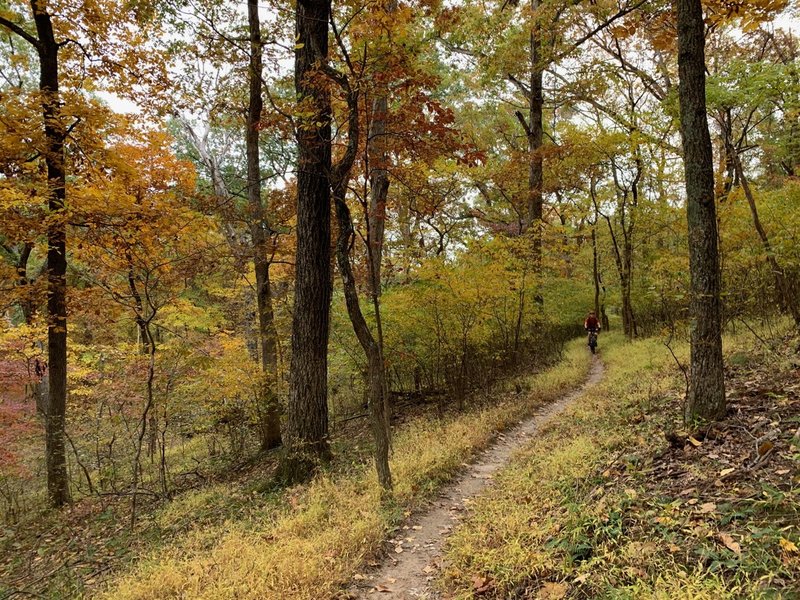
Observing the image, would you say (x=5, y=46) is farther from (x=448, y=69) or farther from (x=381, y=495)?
(x=381, y=495)

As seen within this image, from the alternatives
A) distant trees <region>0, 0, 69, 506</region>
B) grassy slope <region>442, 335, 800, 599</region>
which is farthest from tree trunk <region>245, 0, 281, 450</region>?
grassy slope <region>442, 335, 800, 599</region>

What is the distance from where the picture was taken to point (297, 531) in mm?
4551

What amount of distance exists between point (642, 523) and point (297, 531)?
3296 mm

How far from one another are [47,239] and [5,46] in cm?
1290

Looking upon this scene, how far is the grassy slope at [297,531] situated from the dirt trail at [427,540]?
166 millimetres

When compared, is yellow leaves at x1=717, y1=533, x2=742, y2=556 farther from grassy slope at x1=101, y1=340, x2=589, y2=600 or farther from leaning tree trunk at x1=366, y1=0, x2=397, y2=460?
leaning tree trunk at x1=366, y1=0, x2=397, y2=460

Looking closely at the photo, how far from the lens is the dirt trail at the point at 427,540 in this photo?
3.59 m

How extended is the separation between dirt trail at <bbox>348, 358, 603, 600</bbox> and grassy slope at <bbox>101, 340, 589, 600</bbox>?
6.5 inches

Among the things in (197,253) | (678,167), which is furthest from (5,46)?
(678,167)

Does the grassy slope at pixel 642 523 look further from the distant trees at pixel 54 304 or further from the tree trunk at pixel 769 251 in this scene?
the distant trees at pixel 54 304

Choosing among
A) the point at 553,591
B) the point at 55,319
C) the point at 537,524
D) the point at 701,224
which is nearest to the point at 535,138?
the point at 701,224

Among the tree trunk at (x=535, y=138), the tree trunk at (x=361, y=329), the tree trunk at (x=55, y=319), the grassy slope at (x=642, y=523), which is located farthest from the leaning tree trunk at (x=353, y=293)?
the tree trunk at (x=535, y=138)

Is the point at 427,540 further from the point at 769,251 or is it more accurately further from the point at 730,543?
the point at 769,251

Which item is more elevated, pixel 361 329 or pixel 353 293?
pixel 353 293
